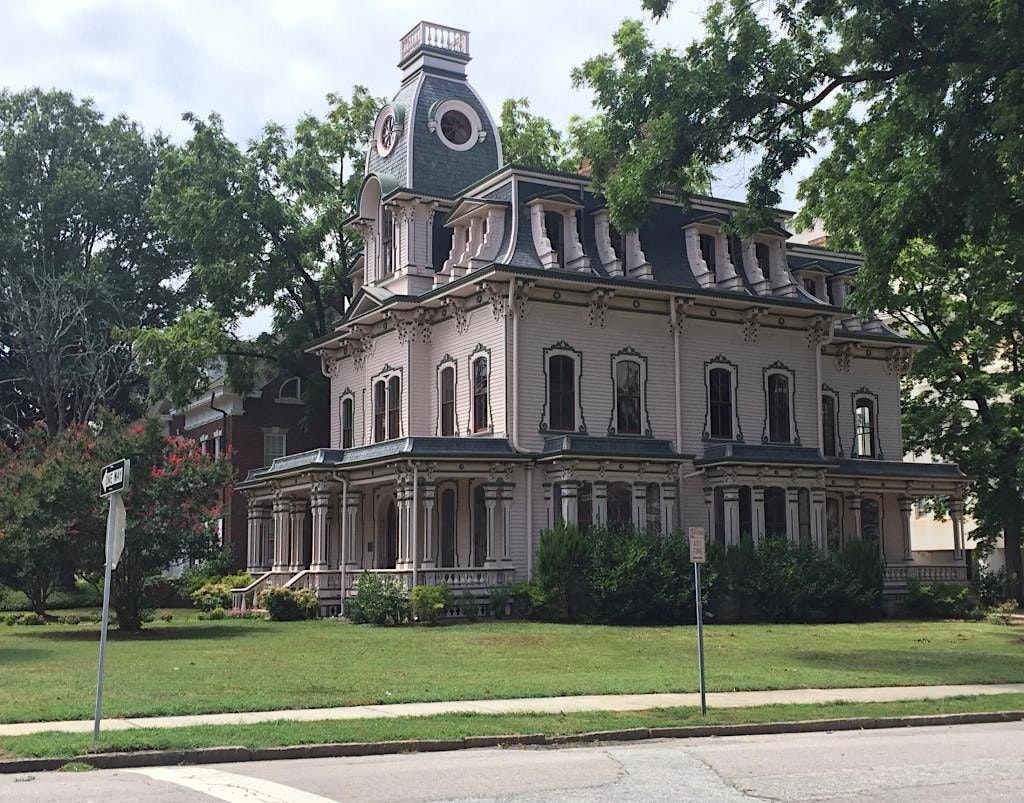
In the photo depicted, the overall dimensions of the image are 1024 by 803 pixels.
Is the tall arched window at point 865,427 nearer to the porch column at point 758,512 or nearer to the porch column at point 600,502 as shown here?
the porch column at point 758,512

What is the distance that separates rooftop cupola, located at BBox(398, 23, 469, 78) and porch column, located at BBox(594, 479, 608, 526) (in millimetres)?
16666

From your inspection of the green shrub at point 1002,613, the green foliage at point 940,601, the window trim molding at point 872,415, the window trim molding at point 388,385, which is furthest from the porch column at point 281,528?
the green shrub at point 1002,613

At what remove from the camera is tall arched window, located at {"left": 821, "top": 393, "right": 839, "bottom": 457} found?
4203 centimetres

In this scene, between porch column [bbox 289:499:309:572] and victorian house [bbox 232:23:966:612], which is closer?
victorian house [bbox 232:23:966:612]

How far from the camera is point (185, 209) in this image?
4712 cm

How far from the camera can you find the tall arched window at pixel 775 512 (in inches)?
1494

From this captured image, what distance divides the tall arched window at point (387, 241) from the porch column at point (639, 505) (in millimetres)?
11476

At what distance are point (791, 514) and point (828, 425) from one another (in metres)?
5.96

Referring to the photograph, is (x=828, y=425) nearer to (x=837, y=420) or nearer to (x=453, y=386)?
(x=837, y=420)

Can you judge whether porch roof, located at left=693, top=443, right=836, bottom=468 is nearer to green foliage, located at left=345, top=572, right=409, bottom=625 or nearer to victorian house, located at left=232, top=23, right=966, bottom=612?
victorian house, located at left=232, top=23, right=966, bottom=612

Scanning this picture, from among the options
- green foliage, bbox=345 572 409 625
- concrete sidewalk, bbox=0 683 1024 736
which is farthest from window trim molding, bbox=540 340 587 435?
concrete sidewalk, bbox=0 683 1024 736

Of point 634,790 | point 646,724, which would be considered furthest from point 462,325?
point 634,790

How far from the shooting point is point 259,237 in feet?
157

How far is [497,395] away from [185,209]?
17818 mm
